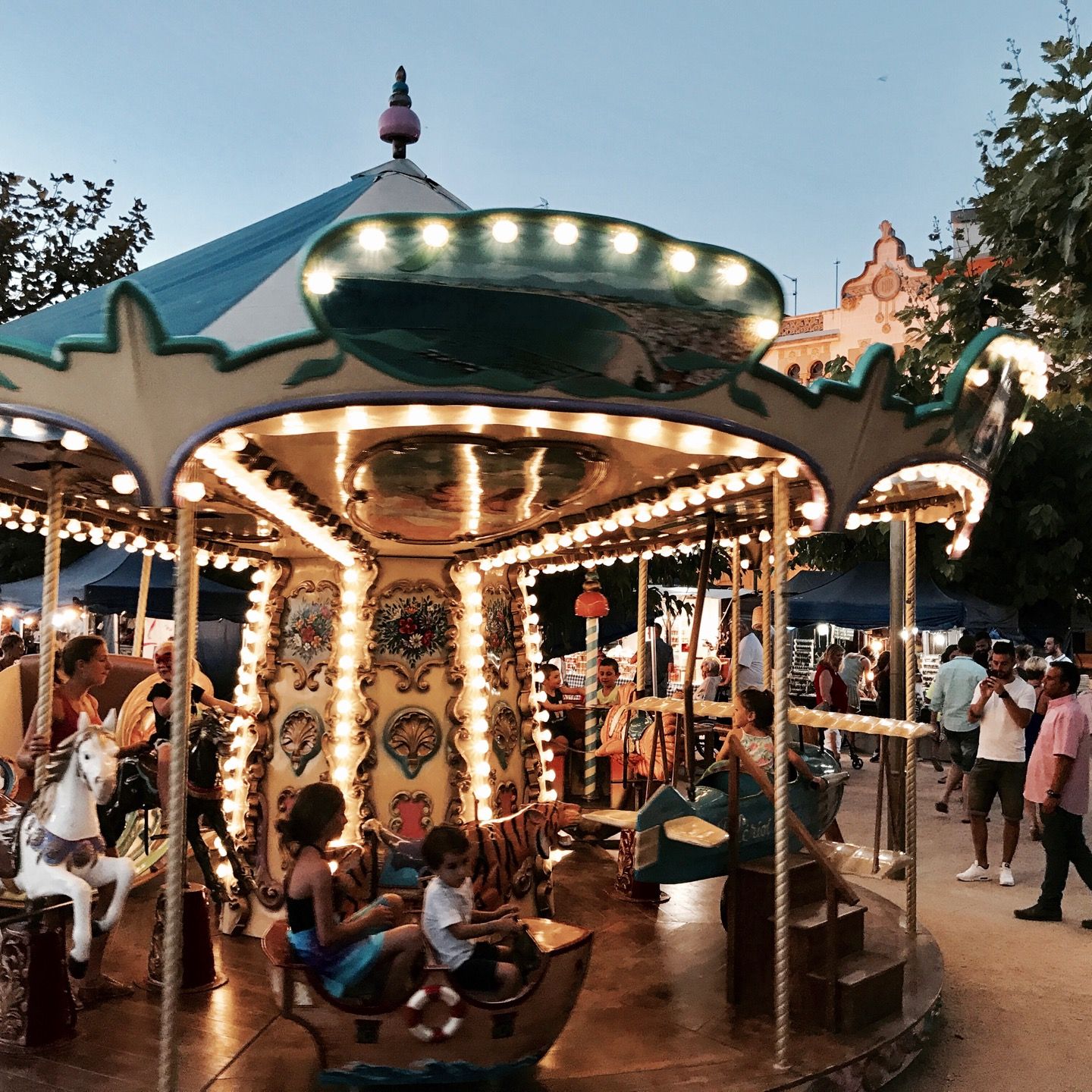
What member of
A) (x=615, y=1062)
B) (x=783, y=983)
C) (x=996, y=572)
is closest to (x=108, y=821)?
(x=615, y=1062)

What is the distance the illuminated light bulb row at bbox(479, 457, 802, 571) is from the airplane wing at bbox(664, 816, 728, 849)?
166cm

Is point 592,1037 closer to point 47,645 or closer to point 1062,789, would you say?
point 47,645

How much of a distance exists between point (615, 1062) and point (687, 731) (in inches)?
68.7

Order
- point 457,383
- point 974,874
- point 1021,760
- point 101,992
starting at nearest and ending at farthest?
point 457,383 < point 101,992 < point 1021,760 < point 974,874

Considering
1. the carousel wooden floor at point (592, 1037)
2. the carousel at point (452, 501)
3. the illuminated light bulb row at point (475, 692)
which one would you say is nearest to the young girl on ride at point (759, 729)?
the carousel at point (452, 501)

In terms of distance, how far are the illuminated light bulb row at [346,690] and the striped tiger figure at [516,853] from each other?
806 mm

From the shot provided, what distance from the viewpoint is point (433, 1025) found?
3.64m

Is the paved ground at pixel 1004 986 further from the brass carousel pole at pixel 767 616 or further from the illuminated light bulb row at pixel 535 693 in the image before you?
the illuminated light bulb row at pixel 535 693

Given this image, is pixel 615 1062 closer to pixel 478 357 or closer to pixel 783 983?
pixel 783 983

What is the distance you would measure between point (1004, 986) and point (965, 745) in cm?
469

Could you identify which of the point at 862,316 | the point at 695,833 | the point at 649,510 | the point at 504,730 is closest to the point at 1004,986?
the point at 695,833

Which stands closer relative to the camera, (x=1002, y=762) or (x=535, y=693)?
(x=535, y=693)

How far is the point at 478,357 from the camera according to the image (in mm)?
3189

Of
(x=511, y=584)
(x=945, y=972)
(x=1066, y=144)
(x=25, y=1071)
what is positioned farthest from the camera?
(x=1066, y=144)
